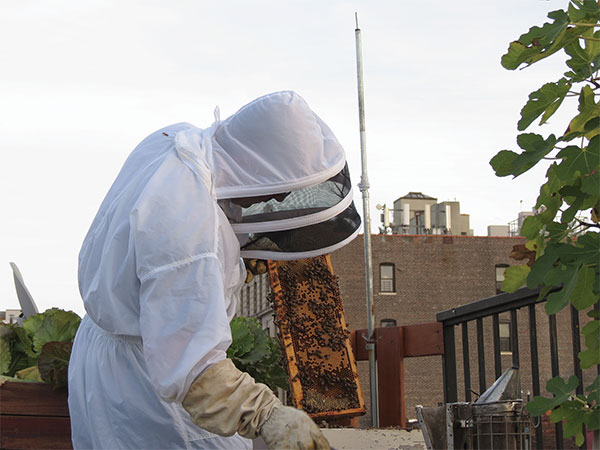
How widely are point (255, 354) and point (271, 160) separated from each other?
180 centimetres

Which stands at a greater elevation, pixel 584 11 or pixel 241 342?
pixel 584 11

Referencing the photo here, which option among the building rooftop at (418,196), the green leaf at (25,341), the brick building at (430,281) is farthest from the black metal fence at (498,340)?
the building rooftop at (418,196)

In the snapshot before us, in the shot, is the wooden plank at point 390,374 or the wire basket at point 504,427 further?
the wooden plank at point 390,374

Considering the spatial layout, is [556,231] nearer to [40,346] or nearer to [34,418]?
[34,418]

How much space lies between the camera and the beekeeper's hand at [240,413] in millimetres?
1901

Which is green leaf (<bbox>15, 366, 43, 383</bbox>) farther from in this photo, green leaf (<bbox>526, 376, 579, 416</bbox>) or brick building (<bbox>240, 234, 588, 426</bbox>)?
brick building (<bbox>240, 234, 588, 426</bbox>)

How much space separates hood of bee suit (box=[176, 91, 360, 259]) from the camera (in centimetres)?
230

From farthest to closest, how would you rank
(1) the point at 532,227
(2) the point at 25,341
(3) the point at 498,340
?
(3) the point at 498,340 → (2) the point at 25,341 → (1) the point at 532,227

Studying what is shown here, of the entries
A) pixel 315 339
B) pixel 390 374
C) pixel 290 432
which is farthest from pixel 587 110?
pixel 315 339

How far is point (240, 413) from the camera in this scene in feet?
6.30

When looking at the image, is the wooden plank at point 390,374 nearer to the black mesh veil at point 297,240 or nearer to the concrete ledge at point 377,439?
the concrete ledge at point 377,439

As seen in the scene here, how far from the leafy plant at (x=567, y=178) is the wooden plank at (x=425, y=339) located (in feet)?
8.38

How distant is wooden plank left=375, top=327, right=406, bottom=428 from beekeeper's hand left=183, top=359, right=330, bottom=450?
297 centimetres

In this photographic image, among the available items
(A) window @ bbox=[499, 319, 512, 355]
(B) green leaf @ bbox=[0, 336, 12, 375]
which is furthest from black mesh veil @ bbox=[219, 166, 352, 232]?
(A) window @ bbox=[499, 319, 512, 355]
